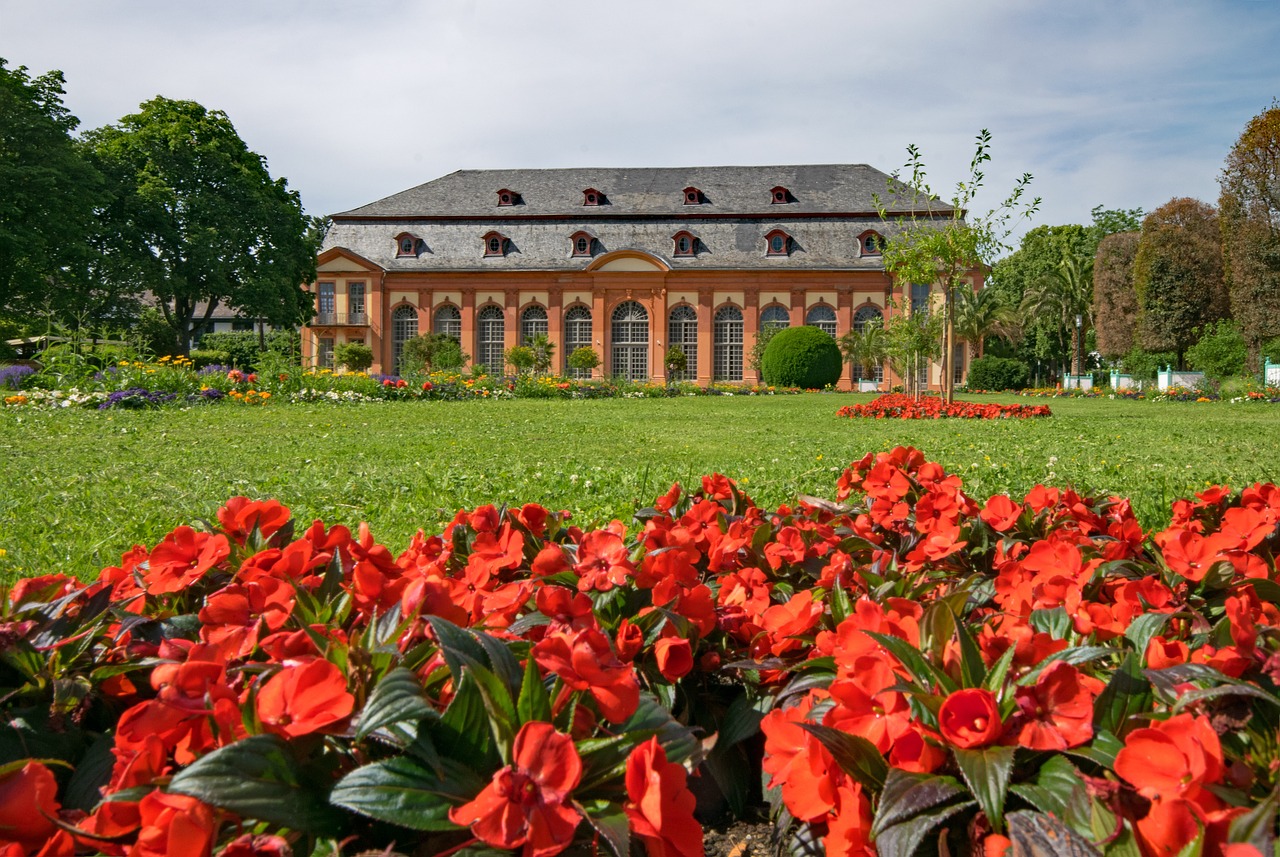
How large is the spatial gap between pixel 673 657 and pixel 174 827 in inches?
22.0

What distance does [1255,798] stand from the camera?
71cm

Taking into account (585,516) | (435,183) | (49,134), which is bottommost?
(585,516)

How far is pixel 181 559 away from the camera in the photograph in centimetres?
133

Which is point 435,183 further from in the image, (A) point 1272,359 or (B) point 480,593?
(B) point 480,593

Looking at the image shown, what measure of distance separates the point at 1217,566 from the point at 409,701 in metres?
1.32

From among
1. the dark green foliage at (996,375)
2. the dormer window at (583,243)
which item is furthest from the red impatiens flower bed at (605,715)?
the dormer window at (583,243)

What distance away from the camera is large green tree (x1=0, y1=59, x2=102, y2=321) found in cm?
2277

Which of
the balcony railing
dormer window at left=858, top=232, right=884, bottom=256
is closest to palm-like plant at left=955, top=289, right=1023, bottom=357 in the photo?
dormer window at left=858, top=232, right=884, bottom=256

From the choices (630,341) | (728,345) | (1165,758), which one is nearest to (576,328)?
(630,341)

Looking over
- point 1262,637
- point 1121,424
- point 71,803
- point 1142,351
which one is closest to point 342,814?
point 71,803

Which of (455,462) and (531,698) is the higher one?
(531,698)

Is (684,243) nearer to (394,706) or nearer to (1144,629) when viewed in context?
(1144,629)

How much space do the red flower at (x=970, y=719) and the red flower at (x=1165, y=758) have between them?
10 cm

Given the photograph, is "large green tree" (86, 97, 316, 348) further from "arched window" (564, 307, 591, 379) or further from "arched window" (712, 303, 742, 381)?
"arched window" (712, 303, 742, 381)
